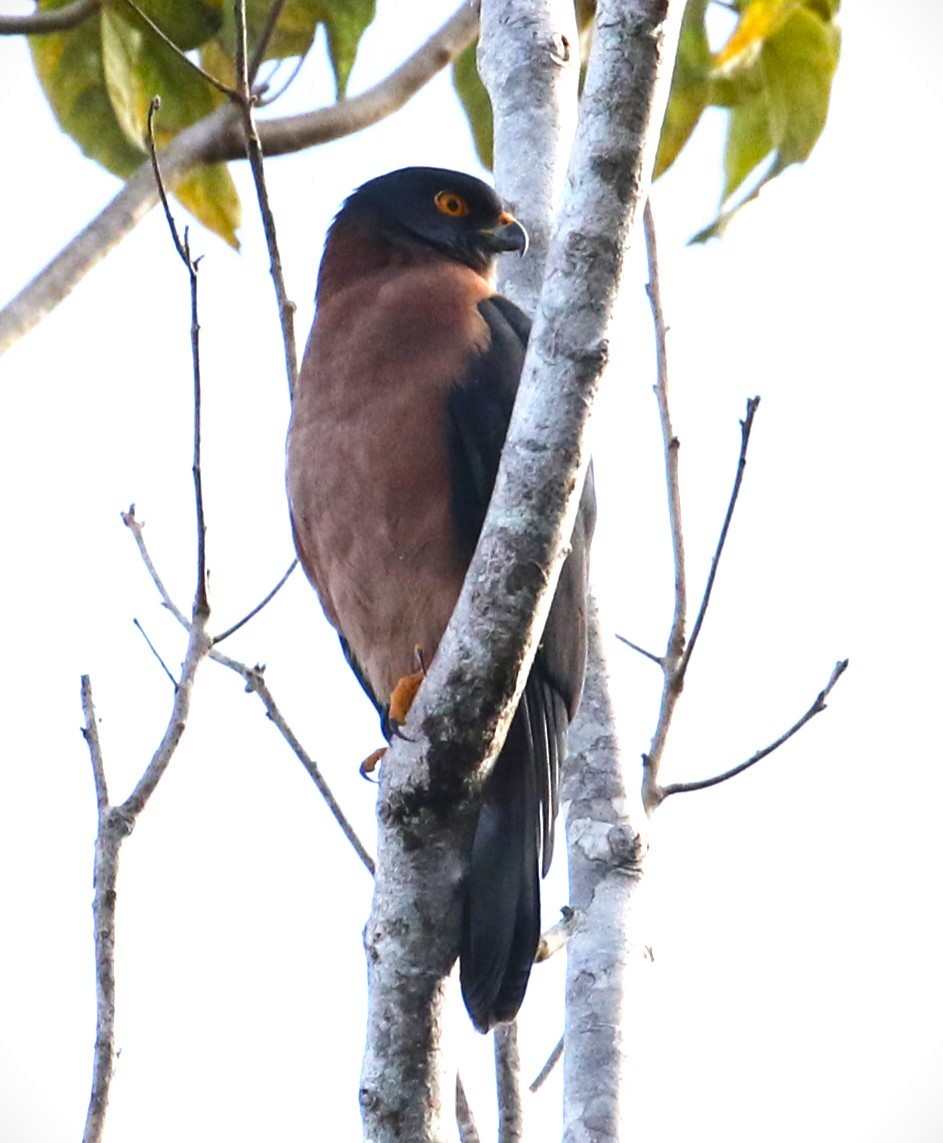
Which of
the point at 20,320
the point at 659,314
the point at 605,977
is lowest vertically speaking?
the point at 605,977

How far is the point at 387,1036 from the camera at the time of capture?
2.77m

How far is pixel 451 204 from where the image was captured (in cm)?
477

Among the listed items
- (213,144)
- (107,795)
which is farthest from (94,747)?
(213,144)

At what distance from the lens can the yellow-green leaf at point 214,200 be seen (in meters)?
4.51

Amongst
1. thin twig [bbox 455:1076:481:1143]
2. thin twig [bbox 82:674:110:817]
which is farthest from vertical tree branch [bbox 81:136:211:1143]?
thin twig [bbox 455:1076:481:1143]

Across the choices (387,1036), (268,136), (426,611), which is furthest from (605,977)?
(268,136)

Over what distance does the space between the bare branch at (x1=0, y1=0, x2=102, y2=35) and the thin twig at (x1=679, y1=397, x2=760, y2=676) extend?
207cm

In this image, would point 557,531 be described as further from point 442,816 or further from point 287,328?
point 287,328

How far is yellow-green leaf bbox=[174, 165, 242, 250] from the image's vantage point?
4.51 meters

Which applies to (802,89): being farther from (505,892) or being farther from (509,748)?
(505,892)

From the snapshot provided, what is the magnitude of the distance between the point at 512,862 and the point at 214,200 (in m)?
2.18

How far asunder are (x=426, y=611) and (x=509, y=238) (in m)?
1.09

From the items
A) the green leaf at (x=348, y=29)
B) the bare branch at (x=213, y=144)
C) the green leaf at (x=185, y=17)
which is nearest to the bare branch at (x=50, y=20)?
the green leaf at (x=185, y=17)

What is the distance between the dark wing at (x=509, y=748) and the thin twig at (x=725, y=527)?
1.04ft
